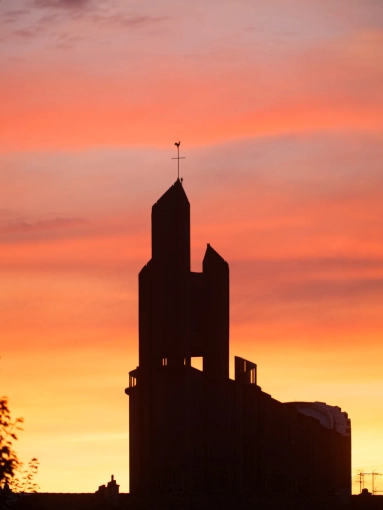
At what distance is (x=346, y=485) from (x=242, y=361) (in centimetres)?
2213

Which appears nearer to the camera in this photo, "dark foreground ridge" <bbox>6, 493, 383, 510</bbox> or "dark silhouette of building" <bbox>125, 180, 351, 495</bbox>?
"dark foreground ridge" <bbox>6, 493, 383, 510</bbox>

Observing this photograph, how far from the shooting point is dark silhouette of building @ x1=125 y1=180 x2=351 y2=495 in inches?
3600

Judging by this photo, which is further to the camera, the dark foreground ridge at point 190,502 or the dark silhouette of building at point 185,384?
the dark silhouette of building at point 185,384

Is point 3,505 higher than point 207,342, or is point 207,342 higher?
point 207,342

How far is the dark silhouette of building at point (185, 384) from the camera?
91438 mm

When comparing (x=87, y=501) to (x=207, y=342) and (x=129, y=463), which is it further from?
(x=207, y=342)

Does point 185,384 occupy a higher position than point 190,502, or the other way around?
point 185,384

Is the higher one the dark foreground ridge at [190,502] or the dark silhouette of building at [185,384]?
the dark silhouette of building at [185,384]

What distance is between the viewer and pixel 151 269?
93562mm

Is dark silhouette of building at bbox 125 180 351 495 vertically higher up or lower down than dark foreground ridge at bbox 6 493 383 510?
higher up

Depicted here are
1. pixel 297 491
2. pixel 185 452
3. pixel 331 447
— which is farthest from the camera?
pixel 331 447

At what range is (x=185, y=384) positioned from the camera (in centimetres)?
9175

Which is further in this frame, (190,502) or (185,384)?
(185,384)

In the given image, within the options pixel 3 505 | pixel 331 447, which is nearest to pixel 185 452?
pixel 331 447
